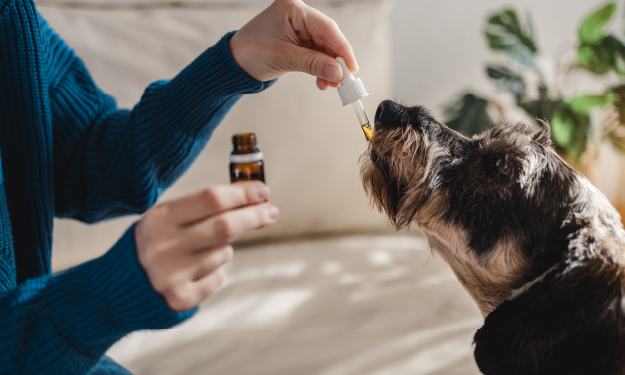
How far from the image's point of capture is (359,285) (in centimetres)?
156

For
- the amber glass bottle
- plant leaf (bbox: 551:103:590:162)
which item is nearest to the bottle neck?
the amber glass bottle

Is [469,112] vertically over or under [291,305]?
over

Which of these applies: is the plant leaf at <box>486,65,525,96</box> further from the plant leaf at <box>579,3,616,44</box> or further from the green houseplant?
the plant leaf at <box>579,3,616,44</box>

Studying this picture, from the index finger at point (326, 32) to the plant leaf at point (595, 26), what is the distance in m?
1.49

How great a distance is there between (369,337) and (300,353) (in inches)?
8.6

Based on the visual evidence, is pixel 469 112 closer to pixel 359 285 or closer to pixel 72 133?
pixel 359 285

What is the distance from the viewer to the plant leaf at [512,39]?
1896 mm

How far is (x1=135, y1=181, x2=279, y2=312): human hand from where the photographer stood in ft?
1.61

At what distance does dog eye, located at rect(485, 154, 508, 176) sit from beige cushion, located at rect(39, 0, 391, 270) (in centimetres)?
76

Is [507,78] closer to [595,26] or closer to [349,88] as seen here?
[595,26]

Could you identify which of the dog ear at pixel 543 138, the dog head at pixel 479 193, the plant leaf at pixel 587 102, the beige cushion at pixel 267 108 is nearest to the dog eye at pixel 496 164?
the dog head at pixel 479 193

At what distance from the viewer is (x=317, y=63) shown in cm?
83

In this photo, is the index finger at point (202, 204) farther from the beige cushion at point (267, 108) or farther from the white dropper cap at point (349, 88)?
the beige cushion at point (267, 108)

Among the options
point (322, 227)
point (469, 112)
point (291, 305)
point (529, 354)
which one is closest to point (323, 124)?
point (322, 227)
